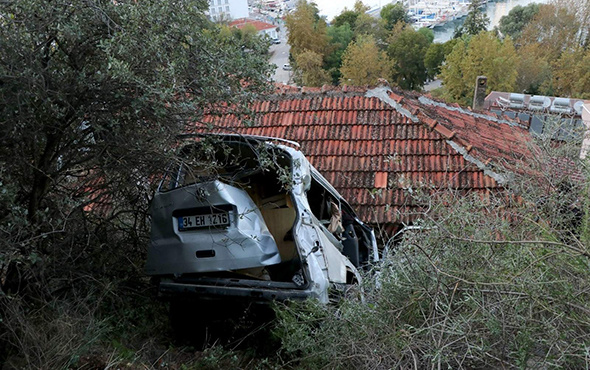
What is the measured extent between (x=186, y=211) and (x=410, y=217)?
4547mm

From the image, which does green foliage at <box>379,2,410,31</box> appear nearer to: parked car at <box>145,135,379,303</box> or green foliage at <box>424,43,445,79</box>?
green foliage at <box>424,43,445,79</box>

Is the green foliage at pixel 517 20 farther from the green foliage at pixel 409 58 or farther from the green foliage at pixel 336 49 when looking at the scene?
the green foliage at pixel 336 49

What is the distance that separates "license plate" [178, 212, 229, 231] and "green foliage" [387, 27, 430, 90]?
136ft

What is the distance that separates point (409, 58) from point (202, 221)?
43.9 metres

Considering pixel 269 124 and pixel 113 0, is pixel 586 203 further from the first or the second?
pixel 269 124

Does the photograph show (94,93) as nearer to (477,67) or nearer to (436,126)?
(436,126)

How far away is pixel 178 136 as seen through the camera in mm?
4891

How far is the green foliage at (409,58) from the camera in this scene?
45406mm

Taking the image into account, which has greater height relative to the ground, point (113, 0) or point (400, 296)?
point (113, 0)

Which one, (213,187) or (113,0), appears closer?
(113,0)

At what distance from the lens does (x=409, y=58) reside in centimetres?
4550

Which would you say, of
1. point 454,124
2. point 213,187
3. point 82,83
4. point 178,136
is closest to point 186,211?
point 213,187

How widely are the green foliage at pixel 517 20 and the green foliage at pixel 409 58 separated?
14517 millimetres

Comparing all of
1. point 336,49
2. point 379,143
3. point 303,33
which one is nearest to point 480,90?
point 379,143
